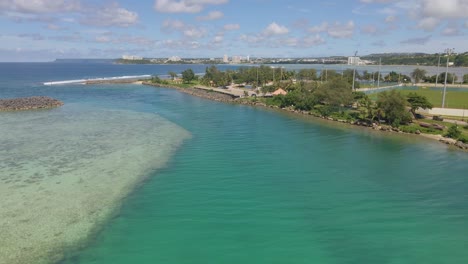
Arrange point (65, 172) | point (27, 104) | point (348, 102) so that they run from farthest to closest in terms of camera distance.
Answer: point (27, 104)
point (348, 102)
point (65, 172)

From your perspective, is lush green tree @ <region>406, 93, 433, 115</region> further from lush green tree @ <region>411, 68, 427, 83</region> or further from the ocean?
lush green tree @ <region>411, 68, 427, 83</region>

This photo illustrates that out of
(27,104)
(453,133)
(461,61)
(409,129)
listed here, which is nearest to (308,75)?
(409,129)

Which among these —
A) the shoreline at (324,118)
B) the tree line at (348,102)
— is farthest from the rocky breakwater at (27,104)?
the tree line at (348,102)

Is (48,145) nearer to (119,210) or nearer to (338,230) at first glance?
(119,210)

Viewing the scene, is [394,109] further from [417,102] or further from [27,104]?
[27,104]

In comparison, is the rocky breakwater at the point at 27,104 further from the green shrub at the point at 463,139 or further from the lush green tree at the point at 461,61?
the lush green tree at the point at 461,61

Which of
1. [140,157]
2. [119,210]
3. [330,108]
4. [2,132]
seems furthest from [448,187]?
[2,132]

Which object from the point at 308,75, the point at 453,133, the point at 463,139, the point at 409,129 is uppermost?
the point at 308,75
